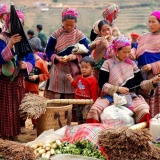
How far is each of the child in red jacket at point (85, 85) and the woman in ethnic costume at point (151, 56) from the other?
2.03ft

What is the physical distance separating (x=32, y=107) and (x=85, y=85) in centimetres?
90

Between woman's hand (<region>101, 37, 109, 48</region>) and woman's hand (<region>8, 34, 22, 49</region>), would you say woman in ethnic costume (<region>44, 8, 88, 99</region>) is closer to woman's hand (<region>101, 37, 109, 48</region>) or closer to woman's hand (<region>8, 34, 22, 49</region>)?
woman's hand (<region>101, 37, 109, 48</region>)

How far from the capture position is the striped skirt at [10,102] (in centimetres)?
682

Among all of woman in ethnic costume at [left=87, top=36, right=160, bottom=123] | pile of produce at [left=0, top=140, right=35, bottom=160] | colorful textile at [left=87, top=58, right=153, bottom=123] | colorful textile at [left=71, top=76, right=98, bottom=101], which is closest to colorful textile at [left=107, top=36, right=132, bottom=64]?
woman in ethnic costume at [left=87, top=36, right=160, bottom=123]

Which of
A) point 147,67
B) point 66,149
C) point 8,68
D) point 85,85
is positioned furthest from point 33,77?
point 66,149

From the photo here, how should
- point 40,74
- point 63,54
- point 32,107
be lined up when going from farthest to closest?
point 40,74
point 63,54
point 32,107

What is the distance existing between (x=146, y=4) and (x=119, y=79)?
3168 centimetres

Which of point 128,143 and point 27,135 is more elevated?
point 128,143

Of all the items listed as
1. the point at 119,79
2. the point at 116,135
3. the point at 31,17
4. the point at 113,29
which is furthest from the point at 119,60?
the point at 31,17

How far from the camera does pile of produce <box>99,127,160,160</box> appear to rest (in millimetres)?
5016

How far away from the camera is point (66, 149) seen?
18.2 feet

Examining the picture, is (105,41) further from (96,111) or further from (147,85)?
(96,111)

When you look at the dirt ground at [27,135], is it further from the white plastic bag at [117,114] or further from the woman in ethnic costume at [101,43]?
the white plastic bag at [117,114]

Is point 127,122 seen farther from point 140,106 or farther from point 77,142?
point 77,142
